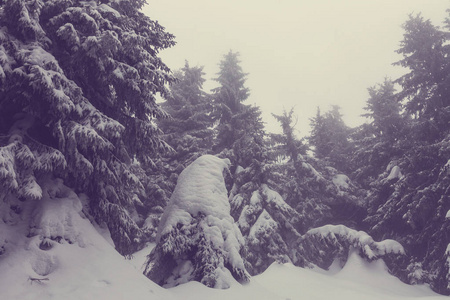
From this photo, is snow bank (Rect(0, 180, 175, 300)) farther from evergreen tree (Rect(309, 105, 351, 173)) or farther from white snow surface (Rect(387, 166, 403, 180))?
evergreen tree (Rect(309, 105, 351, 173))

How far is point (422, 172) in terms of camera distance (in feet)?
53.8

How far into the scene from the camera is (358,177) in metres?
23.3

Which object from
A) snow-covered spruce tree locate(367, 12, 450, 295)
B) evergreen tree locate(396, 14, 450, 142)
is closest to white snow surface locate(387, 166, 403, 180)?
snow-covered spruce tree locate(367, 12, 450, 295)

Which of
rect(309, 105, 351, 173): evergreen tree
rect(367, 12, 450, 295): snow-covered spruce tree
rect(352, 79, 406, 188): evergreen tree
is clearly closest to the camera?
rect(367, 12, 450, 295): snow-covered spruce tree

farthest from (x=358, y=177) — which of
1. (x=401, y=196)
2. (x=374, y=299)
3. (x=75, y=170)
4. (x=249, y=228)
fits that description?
(x=75, y=170)

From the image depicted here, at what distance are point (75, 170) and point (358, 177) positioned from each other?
815 inches

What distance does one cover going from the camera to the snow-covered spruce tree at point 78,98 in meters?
6.52

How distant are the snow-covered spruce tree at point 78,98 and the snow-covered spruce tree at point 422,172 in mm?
12584

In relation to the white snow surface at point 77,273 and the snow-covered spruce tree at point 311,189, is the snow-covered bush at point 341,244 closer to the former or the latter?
the snow-covered spruce tree at point 311,189

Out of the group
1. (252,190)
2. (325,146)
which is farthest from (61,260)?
(325,146)

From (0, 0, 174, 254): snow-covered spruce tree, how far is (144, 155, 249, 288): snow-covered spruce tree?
1.08 m

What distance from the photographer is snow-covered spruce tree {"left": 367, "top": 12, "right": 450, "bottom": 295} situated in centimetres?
1523

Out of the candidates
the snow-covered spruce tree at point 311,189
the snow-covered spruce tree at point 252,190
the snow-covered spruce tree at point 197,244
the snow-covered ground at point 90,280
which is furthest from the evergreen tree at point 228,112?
the snow-covered ground at point 90,280

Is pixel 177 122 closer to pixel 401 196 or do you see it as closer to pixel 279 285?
pixel 279 285
